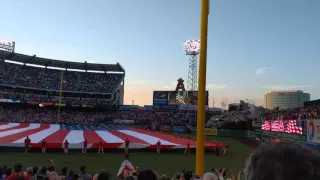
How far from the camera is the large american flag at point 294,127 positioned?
2661cm

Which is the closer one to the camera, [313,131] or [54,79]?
[313,131]

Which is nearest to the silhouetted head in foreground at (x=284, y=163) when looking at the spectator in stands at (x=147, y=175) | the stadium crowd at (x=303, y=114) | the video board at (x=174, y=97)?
the spectator in stands at (x=147, y=175)

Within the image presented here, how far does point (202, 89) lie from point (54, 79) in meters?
73.8

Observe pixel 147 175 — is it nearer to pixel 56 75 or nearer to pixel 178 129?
pixel 178 129

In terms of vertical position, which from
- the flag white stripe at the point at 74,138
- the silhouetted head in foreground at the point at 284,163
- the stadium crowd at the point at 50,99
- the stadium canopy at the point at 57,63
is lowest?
the flag white stripe at the point at 74,138

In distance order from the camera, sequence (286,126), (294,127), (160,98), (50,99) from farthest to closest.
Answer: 1. (50,99)
2. (160,98)
3. (286,126)
4. (294,127)

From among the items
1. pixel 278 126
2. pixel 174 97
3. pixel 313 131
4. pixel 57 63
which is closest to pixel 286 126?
pixel 278 126

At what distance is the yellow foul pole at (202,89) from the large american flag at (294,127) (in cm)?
2183

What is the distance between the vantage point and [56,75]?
7750cm

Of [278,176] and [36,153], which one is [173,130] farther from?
[278,176]

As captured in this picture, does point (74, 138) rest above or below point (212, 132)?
above

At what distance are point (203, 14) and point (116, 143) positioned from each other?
18.5 metres

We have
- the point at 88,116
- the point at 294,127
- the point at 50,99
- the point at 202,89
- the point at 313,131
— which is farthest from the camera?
the point at 50,99

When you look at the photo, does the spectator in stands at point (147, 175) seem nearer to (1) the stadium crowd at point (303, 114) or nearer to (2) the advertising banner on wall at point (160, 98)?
(1) the stadium crowd at point (303, 114)
